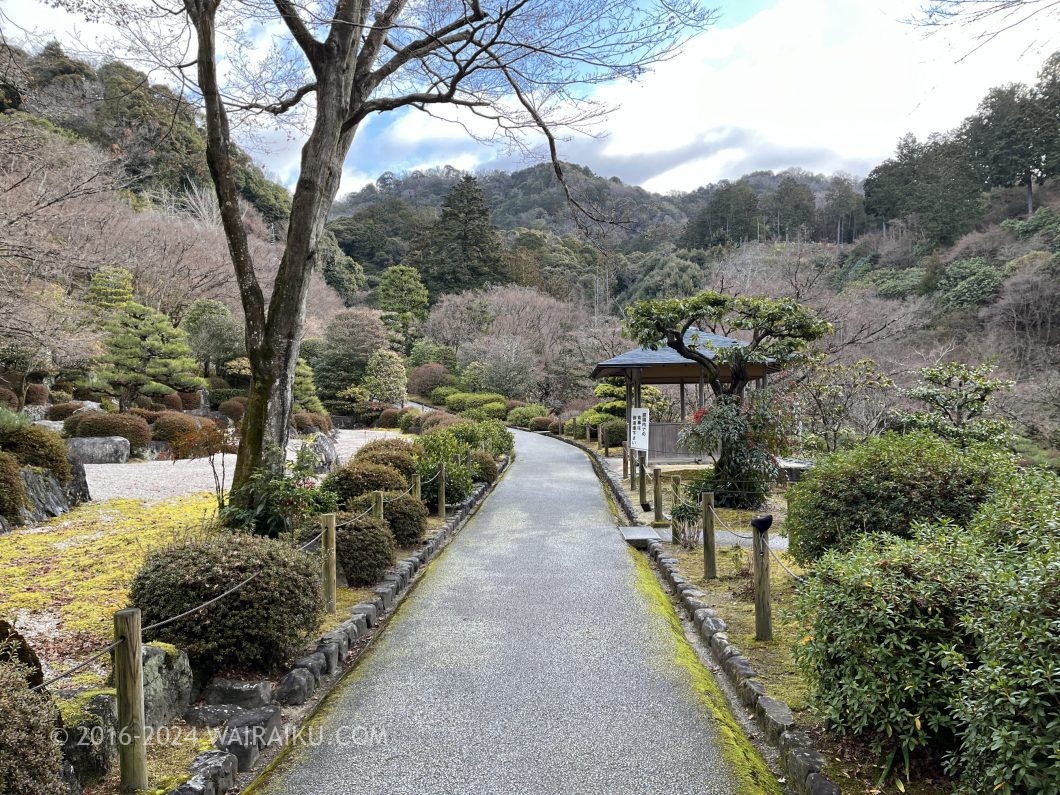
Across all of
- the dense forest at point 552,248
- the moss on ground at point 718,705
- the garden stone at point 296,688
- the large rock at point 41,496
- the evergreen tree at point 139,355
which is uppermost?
the dense forest at point 552,248

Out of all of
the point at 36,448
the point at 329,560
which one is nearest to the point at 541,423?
the point at 36,448

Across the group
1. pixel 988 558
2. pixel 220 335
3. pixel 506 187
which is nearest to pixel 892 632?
pixel 988 558

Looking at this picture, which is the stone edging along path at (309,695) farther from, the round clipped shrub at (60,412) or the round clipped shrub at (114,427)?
the round clipped shrub at (60,412)

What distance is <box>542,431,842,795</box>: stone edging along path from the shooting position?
262cm

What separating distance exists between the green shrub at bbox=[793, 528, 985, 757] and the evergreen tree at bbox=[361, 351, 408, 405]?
26208 millimetres

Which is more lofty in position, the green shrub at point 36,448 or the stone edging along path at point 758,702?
the green shrub at point 36,448

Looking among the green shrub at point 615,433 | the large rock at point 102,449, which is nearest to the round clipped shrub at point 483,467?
the green shrub at point 615,433

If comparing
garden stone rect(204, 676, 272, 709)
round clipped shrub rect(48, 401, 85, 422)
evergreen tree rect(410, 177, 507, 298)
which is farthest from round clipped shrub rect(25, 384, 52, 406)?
evergreen tree rect(410, 177, 507, 298)

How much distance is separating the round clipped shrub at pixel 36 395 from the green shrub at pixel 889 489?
1933cm

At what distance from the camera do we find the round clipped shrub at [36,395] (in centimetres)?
1697

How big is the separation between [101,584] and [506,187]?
2585 inches

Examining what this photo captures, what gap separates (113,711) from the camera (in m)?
2.68

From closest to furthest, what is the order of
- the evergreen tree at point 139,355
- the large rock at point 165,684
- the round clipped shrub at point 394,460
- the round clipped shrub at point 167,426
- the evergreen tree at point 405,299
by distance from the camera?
the large rock at point 165,684, the round clipped shrub at point 394,460, the round clipped shrub at point 167,426, the evergreen tree at point 139,355, the evergreen tree at point 405,299

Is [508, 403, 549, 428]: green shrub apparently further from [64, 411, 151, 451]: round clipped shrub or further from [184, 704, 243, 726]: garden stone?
[184, 704, 243, 726]: garden stone
